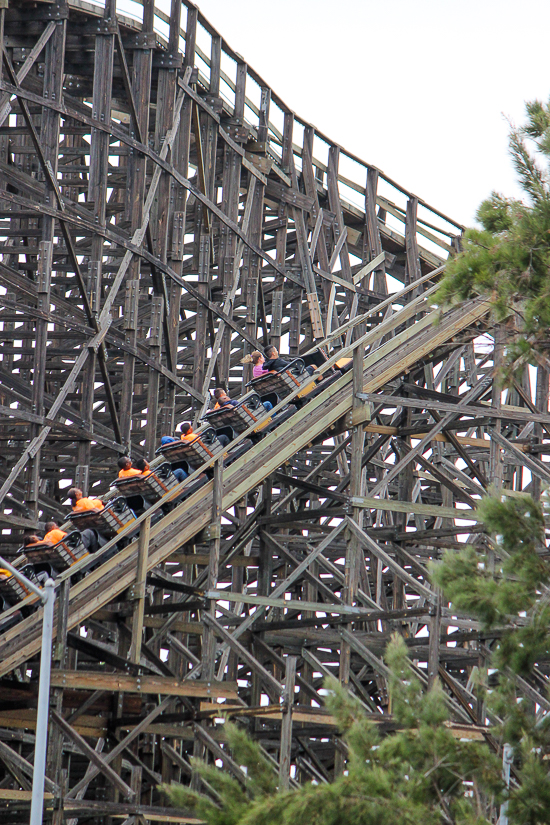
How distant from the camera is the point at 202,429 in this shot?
2055cm

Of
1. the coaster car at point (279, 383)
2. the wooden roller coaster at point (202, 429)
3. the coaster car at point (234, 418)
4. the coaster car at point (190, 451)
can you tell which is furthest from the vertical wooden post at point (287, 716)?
the coaster car at point (279, 383)

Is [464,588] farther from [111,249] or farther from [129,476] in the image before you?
[111,249]

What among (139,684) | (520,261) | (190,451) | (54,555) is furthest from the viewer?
(190,451)

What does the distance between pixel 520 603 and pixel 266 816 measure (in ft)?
8.99

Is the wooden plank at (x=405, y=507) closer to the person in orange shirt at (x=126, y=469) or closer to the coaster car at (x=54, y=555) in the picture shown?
the person in orange shirt at (x=126, y=469)

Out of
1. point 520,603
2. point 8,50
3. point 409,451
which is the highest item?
point 8,50

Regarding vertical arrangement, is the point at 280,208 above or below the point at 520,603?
above

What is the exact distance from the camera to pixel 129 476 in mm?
18500

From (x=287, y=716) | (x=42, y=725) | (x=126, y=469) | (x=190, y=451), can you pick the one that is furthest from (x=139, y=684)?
(x=190, y=451)

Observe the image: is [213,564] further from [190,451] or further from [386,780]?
[386,780]

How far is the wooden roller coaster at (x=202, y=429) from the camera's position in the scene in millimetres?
17328

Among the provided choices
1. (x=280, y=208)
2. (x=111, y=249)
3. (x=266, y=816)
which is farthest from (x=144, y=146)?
(x=266, y=816)

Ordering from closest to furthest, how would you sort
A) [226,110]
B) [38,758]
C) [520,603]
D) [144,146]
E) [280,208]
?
[520,603] → [38,758] → [144,146] → [226,110] → [280,208]

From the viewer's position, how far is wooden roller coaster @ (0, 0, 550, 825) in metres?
17.3
